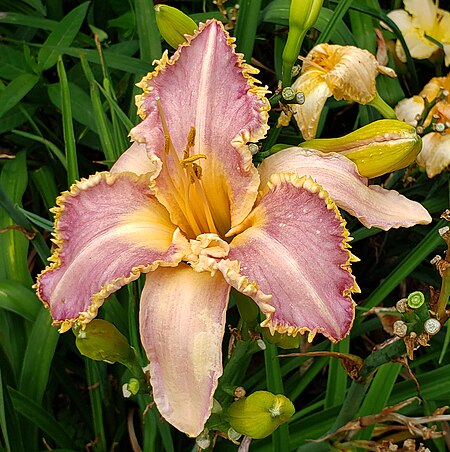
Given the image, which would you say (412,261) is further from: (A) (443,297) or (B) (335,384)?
(A) (443,297)

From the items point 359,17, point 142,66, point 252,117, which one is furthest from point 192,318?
point 359,17

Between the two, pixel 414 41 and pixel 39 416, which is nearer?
pixel 39 416

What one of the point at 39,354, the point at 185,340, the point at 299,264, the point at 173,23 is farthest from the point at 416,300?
the point at 39,354

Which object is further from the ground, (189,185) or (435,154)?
(189,185)

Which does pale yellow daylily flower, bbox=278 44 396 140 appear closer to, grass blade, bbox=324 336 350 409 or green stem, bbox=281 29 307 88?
green stem, bbox=281 29 307 88

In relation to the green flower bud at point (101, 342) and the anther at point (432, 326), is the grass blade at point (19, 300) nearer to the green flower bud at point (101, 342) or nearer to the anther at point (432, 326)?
the green flower bud at point (101, 342)
